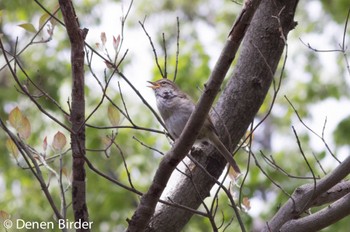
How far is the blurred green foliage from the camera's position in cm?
674

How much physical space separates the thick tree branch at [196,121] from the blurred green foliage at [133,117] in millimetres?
2717

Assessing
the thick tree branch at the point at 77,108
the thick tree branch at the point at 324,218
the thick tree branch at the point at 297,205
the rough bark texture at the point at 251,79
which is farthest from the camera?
the rough bark texture at the point at 251,79

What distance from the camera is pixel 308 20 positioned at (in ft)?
33.0

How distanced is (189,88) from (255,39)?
3465 millimetres

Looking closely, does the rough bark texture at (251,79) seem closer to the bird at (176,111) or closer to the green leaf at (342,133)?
the bird at (176,111)

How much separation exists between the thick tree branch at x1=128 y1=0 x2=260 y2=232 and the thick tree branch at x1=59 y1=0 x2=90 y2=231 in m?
0.23

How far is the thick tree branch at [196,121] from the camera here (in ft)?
7.30

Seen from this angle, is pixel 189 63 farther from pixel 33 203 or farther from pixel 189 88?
pixel 33 203

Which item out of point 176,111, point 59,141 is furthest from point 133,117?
point 59,141

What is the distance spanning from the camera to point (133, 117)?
7.42 m

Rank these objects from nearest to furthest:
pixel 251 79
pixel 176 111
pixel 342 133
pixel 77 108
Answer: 1. pixel 77 108
2. pixel 251 79
3. pixel 176 111
4. pixel 342 133

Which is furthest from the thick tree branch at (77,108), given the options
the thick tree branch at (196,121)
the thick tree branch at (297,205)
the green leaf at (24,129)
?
the thick tree branch at (297,205)

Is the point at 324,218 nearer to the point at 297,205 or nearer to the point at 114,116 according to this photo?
the point at 297,205

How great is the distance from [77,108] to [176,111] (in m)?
1.21
